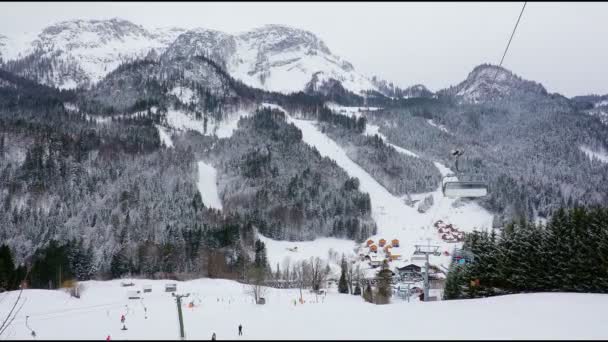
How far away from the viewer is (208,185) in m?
126

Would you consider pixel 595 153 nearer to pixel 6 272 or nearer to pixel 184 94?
pixel 184 94

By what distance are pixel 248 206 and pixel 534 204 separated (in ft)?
266

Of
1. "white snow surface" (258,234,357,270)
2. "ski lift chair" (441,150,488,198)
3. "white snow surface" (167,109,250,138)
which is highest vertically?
"white snow surface" (167,109,250,138)

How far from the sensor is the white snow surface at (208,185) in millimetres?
115812

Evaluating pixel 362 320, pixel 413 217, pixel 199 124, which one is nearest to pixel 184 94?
pixel 199 124

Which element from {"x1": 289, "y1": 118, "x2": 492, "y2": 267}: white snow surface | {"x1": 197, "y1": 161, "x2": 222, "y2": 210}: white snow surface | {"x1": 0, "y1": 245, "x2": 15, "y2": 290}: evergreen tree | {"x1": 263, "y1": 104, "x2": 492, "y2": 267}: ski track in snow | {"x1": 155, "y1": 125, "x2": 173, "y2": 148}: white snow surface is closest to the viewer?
{"x1": 0, "y1": 245, "x2": 15, "y2": 290}: evergreen tree

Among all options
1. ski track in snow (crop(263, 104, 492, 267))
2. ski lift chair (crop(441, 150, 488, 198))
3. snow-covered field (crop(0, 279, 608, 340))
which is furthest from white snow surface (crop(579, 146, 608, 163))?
ski lift chair (crop(441, 150, 488, 198))

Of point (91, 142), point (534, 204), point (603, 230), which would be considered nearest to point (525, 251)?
point (603, 230)

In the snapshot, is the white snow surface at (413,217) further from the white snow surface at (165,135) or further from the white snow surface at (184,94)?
the white snow surface at (184,94)

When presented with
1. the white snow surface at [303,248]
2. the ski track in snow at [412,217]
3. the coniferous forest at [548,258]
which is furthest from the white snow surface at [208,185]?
the coniferous forest at [548,258]

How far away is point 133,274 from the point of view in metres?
69.3

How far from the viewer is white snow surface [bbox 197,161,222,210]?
116 m

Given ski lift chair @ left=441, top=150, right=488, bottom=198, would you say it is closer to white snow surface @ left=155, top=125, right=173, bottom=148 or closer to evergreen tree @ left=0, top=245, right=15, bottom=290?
evergreen tree @ left=0, top=245, right=15, bottom=290

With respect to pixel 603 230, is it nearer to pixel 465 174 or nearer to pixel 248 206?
pixel 465 174
